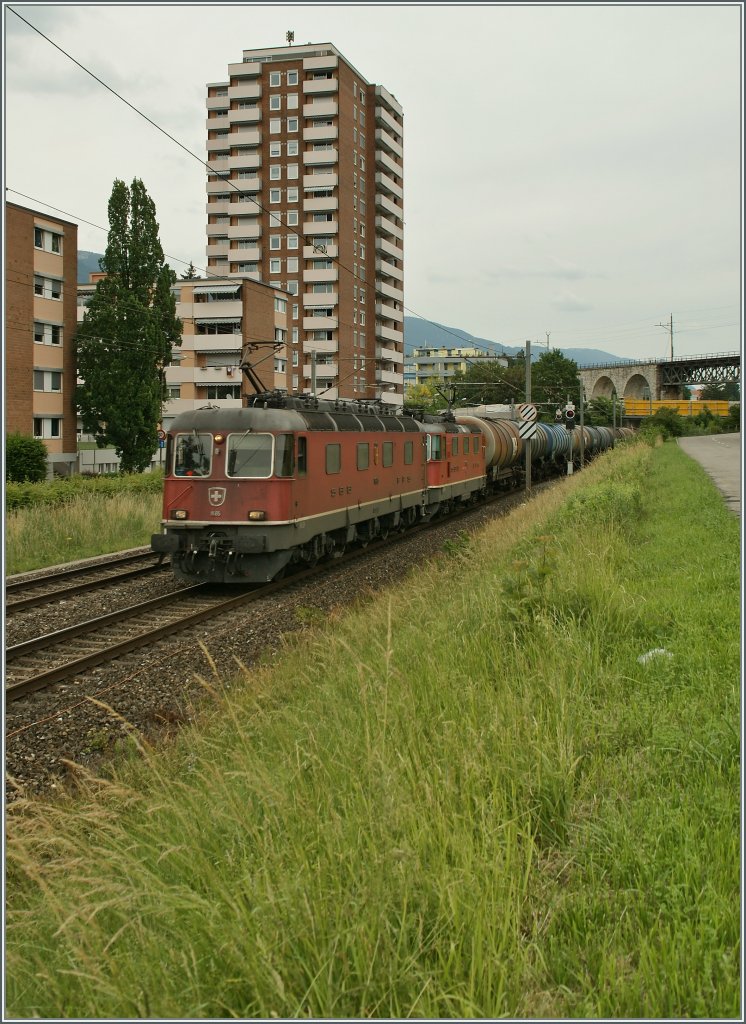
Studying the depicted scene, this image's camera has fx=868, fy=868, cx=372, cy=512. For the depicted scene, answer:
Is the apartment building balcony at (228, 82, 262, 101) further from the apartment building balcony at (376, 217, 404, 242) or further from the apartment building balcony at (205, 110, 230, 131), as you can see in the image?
the apartment building balcony at (376, 217, 404, 242)

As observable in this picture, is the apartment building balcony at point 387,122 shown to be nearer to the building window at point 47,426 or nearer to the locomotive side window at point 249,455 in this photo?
the building window at point 47,426

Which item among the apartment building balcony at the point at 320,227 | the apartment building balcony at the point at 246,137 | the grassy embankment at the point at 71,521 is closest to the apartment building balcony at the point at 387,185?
the apartment building balcony at the point at 320,227

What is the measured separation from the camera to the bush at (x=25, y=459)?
3353 centimetres

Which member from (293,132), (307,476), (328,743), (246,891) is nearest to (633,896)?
(246,891)

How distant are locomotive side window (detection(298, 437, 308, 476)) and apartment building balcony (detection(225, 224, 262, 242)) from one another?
A: 216ft

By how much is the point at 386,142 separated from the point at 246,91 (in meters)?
13.8

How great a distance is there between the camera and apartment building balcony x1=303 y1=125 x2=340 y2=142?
74000mm

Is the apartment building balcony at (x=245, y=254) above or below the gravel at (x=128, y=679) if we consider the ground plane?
above

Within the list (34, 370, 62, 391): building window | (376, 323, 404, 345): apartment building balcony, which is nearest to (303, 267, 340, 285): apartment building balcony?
(376, 323, 404, 345): apartment building balcony

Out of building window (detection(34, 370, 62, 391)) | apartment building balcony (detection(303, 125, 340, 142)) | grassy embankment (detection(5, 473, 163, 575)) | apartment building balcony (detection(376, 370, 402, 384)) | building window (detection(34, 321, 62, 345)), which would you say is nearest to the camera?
grassy embankment (detection(5, 473, 163, 575))

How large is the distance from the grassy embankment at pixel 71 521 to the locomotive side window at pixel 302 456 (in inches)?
240

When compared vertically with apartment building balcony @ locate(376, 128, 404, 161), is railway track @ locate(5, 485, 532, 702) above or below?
below

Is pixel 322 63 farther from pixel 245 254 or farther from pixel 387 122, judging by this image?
pixel 245 254

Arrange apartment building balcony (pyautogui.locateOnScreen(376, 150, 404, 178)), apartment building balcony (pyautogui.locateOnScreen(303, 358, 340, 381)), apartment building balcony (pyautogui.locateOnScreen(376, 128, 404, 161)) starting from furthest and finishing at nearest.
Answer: apartment building balcony (pyautogui.locateOnScreen(376, 150, 404, 178)) < apartment building balcony (pyautogui.locateOnScreen(376, 128, 404, 161)) < apartment building balcony (pyautogui.locateOnScreen(303, 358, 340, 381))
